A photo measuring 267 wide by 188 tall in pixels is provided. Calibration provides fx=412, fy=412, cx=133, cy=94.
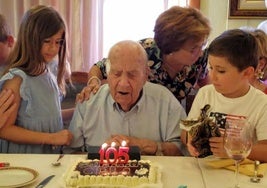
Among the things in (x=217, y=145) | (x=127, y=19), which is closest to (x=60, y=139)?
(x=217, y=145)

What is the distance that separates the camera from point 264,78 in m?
2.27

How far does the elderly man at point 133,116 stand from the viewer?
1.99m

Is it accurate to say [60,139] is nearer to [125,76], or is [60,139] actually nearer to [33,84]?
[33,84]

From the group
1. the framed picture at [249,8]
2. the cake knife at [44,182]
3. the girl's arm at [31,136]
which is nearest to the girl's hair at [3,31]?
the girl's arm at [31,136]

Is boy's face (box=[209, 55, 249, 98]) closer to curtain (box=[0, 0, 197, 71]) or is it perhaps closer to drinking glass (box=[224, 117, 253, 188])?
drinking glass (box=[224, 117, 253, 188])

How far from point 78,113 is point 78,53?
1826mm

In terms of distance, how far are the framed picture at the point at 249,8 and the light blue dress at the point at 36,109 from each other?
2167mm

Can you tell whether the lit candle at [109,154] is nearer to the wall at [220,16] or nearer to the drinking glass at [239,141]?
the drinking glass at [239,141]

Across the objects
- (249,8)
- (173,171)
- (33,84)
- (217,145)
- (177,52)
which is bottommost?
(173,171)

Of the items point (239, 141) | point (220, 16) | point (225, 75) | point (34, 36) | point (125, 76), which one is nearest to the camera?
point (239, 141)

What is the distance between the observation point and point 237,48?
1.81 metres

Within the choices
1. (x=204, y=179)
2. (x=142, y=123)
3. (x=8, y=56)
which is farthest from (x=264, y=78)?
(x=8, y=56)

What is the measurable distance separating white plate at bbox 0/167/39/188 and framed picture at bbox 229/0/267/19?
9.06ft

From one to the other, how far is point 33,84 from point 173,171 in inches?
35.0
